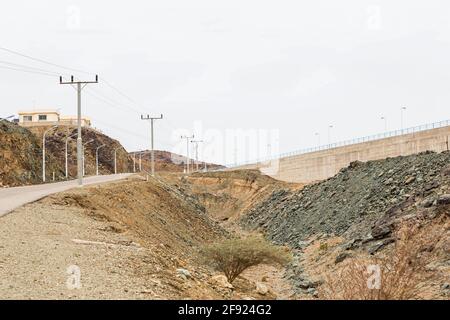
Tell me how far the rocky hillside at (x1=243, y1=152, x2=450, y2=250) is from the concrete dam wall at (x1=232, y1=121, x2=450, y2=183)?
22.6ft

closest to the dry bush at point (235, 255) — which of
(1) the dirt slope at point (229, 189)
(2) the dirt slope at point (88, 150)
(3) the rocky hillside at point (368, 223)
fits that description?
(3) the rocky hillside at point (368, 223)

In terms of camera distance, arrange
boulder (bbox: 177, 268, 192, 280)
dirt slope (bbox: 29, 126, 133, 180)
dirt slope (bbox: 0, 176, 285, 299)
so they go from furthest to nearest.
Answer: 1. dirt slope (bbox: 29, 126, 133, 180)
2. boulder (bbox: 177, 268, 192, 280)
3. dirt slope (bbox: 0, 176, 285, 299)

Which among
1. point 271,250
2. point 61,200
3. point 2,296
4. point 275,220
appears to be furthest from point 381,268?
point 275,220

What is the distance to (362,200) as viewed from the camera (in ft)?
133

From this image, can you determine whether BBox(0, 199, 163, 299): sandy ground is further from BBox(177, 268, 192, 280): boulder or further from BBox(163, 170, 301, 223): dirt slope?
BBox(163, 170, 301, 223): dirt slope

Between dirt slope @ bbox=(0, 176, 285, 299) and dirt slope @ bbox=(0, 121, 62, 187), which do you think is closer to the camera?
dirt slope @ bbox=(0, 176, 285, 299)

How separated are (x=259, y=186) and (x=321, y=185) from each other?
25377mm

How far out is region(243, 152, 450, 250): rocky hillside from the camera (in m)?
31.9

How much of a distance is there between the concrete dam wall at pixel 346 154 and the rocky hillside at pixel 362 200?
690 cm

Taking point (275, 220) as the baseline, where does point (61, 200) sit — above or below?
above

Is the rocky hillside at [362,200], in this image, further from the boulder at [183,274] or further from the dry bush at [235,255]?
the boulder at [183,274]

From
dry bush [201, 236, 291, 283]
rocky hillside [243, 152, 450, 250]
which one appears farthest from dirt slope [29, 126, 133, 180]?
dry bush [201, 236, 291, 283]
